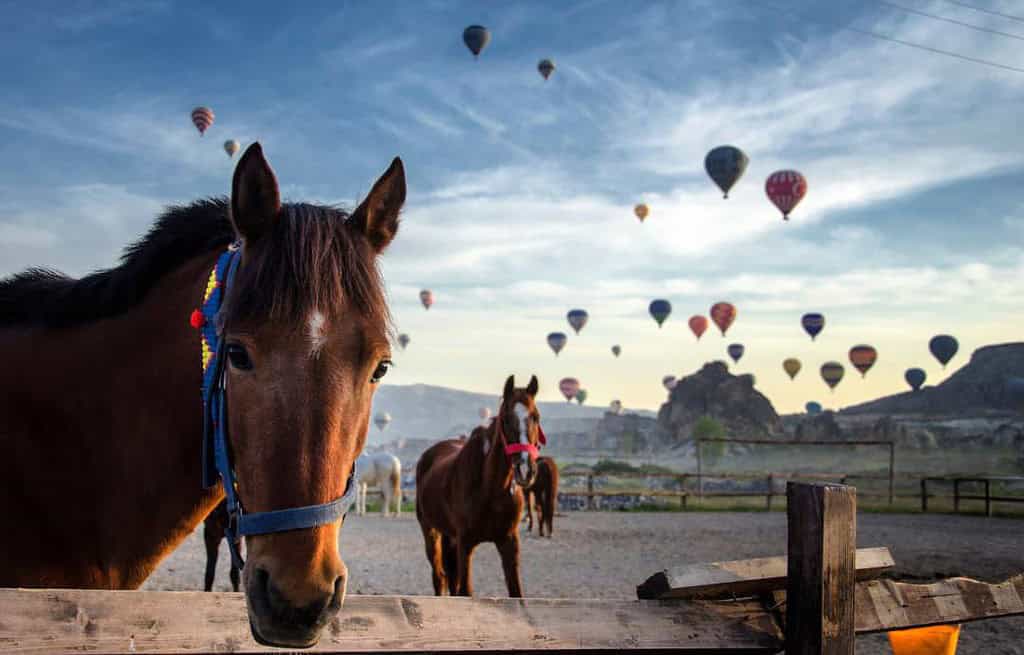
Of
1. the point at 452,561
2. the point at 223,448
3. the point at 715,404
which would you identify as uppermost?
the point at 715,404

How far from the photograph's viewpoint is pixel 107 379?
250 cm

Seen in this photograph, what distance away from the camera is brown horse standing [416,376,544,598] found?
8070 mm

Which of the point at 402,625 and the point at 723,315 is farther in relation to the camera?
the point at 723,315

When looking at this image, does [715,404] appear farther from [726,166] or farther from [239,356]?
[239,356]

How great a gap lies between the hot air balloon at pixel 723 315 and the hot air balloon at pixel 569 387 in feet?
82.0

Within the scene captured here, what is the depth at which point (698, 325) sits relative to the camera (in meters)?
75.4

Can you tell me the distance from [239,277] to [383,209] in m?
0.50

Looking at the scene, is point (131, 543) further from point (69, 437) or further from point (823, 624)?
point (823, 624)

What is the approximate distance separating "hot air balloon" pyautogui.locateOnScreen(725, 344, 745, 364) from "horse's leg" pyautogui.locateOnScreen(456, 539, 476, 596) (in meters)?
88.5

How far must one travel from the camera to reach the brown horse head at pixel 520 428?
8133 mm

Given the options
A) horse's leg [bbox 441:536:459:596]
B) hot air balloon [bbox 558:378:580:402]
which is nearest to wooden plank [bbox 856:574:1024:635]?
horse's leg [bbox 441:536:459:596]

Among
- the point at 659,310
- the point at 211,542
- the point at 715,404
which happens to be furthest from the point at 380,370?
the point at 715,404

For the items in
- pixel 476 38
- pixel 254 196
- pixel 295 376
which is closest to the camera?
pixel 295 376

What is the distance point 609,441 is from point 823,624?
134 m
